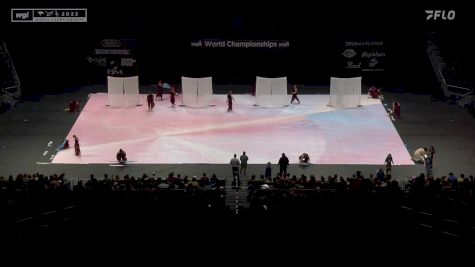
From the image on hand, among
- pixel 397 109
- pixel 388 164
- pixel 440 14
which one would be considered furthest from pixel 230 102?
pixel 440 14

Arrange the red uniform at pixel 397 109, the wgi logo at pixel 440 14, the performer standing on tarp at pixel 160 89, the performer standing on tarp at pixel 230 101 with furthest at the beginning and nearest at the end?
the performer standing on tarp at pixel 160 89 < the performer standing on tarp at pixel 230 101 < the red uniform at pixel 397 109 < the wgi logo at pixel 440 14

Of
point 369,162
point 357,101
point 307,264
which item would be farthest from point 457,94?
point 307,264

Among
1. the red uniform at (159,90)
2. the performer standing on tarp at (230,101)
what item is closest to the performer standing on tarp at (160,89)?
the red uniform at (159,90)

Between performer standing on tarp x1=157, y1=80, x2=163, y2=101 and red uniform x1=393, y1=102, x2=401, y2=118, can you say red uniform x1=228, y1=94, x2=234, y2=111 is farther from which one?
red uniform x1=393, y1=102, x2=401, y2=118

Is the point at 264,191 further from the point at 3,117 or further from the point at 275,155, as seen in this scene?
the point at 3,117

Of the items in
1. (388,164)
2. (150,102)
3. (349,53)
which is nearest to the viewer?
(388,164)

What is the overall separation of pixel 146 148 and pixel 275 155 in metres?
5.97

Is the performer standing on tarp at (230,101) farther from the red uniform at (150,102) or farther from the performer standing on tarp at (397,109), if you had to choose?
the performer standing on tarp at (397,109)

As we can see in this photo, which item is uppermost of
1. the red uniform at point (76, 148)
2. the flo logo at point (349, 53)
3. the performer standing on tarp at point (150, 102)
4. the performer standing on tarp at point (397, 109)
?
the flo logo at point (349, 53)

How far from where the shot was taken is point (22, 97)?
44.7m

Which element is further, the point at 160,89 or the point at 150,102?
the point at 160,89

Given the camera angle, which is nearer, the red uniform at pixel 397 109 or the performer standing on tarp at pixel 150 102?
the red uniform at pixel 397 109

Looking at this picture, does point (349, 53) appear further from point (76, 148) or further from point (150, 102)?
point (76, 148)

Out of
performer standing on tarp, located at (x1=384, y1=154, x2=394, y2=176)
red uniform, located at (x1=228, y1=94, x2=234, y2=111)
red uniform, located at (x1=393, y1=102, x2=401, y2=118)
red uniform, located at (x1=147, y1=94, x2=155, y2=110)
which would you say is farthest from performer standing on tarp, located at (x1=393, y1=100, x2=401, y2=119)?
red uniform, located at (x1=147, y1=94, x2=155, y2=110)
